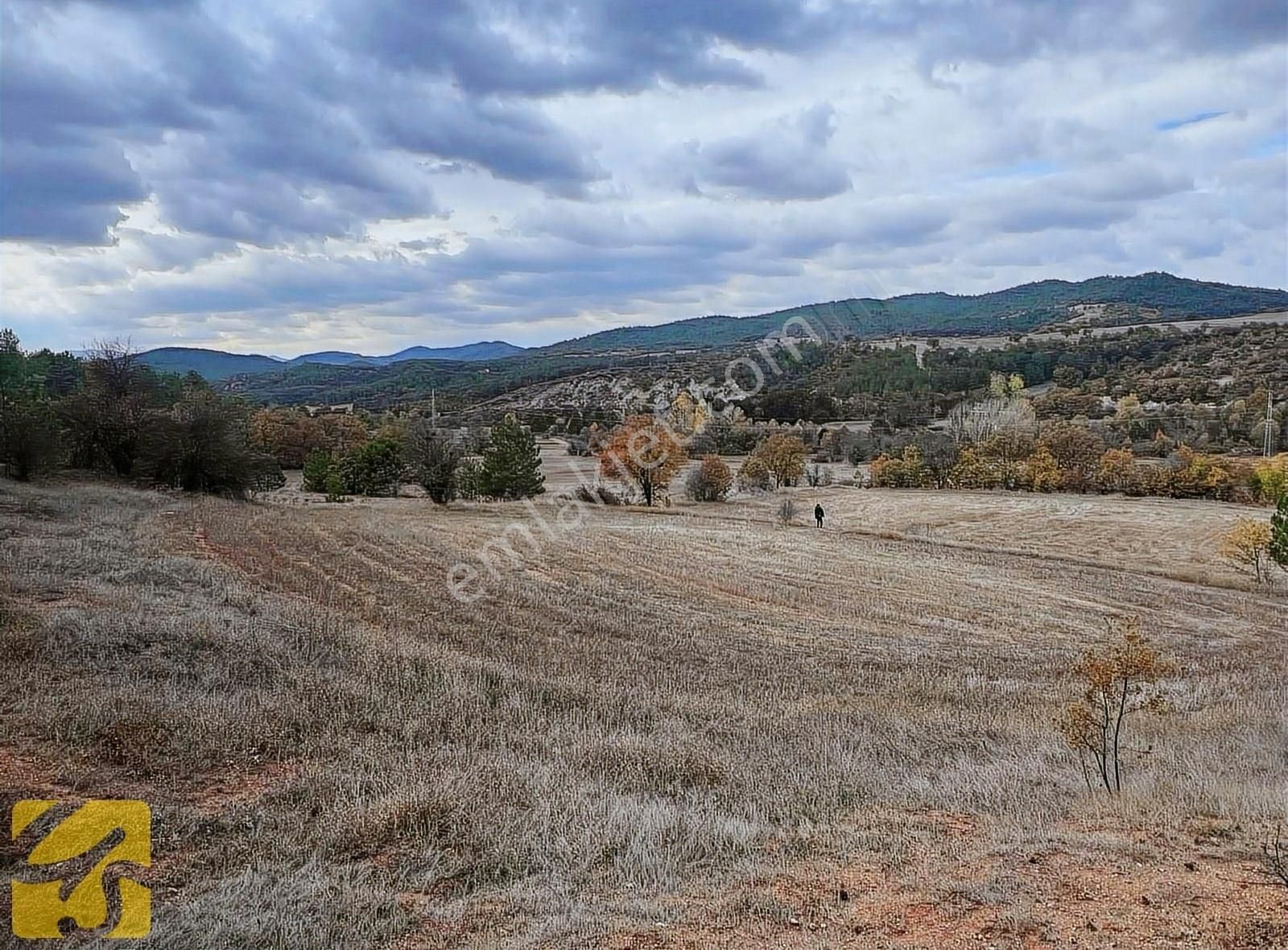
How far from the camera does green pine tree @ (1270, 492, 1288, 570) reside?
3081cm

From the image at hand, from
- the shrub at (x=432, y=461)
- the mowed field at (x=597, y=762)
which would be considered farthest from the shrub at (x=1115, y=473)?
the shrub at (x=432, y=461)

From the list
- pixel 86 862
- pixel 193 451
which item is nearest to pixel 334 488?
pixel 193 451

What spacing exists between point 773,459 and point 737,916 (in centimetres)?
6574

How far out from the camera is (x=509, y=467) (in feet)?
158

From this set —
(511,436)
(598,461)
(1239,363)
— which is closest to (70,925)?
(511,436)

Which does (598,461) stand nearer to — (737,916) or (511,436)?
(511,436)

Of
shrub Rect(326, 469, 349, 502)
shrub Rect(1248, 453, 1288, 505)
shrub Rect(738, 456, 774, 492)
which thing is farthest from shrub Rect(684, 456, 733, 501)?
shrub Rect(1248, 453, 1288, 505)

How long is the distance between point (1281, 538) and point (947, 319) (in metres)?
97.2

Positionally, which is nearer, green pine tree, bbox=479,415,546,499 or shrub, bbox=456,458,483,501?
shrub, bbox=456,458,483,501

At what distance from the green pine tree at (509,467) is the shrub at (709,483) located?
13095 millimetres

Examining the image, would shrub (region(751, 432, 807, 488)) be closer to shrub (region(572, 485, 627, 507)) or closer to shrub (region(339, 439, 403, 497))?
shrub (region(572, 485, 627, 507))

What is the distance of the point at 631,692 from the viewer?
10.9m

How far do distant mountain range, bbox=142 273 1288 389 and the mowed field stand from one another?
84963 millimetres

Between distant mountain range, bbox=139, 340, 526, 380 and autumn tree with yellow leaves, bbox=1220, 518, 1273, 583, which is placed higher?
distant mountain range, bbox=139, 340, 526, 380
